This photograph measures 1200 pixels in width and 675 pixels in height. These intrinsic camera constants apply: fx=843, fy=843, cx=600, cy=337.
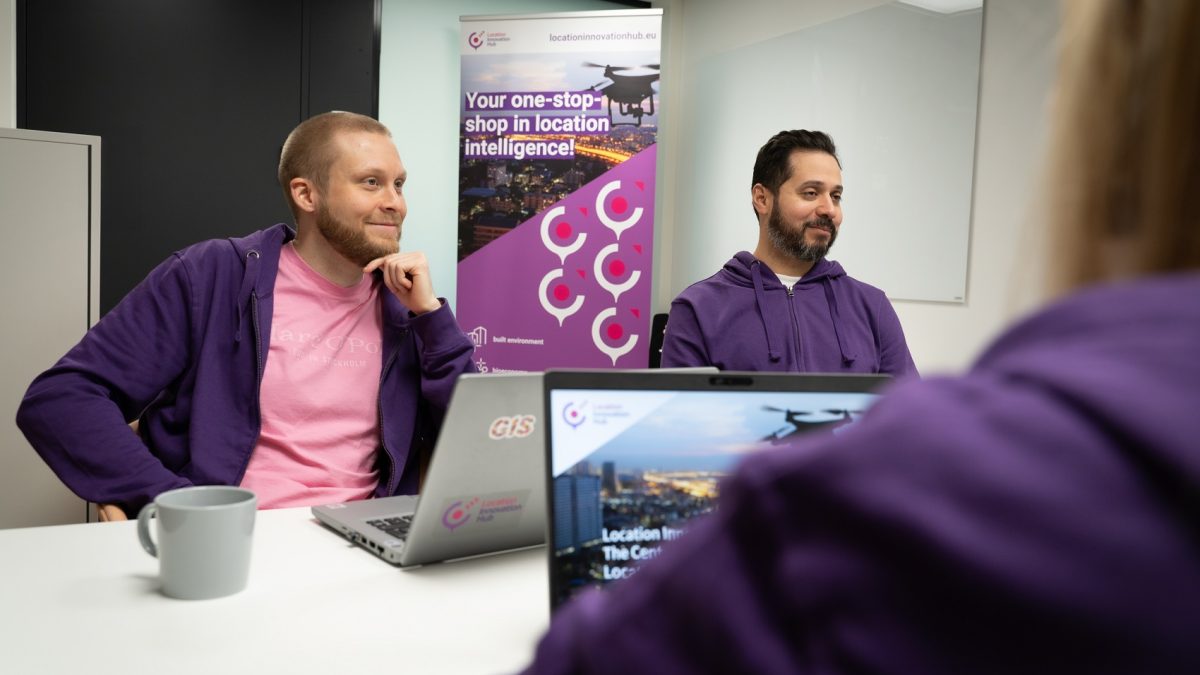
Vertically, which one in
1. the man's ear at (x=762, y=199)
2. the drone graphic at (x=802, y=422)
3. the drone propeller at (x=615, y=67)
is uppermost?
the drone propeller at (x=615, y=67)

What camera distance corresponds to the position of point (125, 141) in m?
3.56

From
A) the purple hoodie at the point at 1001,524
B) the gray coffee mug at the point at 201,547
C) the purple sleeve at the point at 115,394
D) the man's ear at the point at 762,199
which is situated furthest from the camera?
the man's ear at the point at 762,199

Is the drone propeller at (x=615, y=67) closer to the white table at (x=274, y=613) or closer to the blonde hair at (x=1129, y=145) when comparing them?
the white table at (x=274, y=613)

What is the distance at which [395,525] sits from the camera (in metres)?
1.28

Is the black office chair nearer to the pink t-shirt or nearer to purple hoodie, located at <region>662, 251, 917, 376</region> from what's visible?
purple hoodie, located at <region>662, 251, 917, 376</region>

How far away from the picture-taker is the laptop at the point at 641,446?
33.8 inches

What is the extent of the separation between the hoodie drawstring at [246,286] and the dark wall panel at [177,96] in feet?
6.83

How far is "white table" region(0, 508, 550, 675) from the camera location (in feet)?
2.77

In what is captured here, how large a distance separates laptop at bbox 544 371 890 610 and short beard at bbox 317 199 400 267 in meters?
1.27

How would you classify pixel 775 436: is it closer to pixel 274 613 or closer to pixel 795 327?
pixel 274 613

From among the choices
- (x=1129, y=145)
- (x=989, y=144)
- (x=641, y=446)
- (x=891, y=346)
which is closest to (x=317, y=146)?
(x=641, y=446)

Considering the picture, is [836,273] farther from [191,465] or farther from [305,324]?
[191,465]

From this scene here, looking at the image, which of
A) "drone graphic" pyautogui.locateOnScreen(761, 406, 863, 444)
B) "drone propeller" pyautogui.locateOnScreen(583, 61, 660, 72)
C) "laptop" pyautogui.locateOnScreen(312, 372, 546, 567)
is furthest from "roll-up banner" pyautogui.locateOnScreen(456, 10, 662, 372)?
"drone graphic" pyautogui.locateOnScreen(761, 406, 863, 444)

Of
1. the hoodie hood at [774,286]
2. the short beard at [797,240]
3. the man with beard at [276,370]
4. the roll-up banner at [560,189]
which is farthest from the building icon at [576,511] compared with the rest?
the roll-up banner at [560,189]
